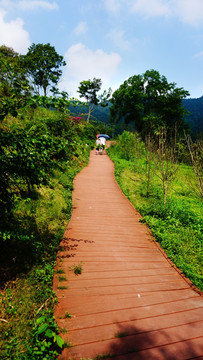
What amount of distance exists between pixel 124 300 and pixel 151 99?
111ft

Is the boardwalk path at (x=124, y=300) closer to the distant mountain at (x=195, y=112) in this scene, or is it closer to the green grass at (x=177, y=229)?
the green grass at (x=177, y=229)

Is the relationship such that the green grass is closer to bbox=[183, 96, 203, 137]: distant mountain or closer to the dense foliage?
the dense foliage

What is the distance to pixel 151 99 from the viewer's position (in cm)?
3050

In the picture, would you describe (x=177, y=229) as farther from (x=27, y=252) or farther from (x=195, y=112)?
(x=195, y=112)

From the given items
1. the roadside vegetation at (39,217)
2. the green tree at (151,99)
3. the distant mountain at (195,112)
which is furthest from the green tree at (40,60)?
the distant mountain at (195,112)

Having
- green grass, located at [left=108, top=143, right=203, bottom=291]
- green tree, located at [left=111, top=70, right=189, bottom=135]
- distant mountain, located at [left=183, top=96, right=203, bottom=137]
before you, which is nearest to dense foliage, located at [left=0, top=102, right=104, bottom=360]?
green grass, located at [left=108, top=143, right=203, bottom=291]

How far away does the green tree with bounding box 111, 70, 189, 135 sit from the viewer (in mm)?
28359

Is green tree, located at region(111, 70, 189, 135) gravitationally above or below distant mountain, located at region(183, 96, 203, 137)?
below

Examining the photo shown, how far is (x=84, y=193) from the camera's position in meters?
8.16

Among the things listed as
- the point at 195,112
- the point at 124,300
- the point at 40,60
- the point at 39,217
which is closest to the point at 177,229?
the point at 124,300

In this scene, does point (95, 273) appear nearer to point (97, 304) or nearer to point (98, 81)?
point (97, 304)

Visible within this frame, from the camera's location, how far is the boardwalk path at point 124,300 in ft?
7.44

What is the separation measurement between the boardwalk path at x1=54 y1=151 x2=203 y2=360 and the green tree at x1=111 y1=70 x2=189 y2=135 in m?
26.0

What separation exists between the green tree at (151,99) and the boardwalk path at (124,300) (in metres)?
26.0
